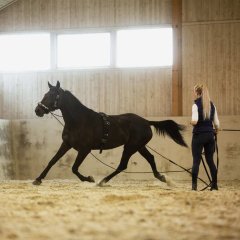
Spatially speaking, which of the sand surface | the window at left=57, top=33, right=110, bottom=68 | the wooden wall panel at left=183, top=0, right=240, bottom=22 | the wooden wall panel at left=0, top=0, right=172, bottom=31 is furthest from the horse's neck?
the wooden wall panel at left=183, top=0, right=240, bottom=22

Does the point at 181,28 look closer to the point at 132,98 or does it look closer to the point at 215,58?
the point at 215,58

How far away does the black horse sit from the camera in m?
8.47

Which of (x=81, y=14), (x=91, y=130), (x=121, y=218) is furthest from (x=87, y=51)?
(x=121, y=218)

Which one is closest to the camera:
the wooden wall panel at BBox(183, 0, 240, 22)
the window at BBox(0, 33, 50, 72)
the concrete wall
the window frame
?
the concrete wall

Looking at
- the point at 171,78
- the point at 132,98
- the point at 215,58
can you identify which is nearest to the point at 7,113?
the point at 132,98

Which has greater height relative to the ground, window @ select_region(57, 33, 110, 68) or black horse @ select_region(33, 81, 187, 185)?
window @ select_region(57, 33, 110, 68)

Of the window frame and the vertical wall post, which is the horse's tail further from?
the window frame

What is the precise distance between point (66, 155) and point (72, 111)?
3996 millimetres

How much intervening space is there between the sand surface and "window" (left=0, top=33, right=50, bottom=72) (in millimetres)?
8381

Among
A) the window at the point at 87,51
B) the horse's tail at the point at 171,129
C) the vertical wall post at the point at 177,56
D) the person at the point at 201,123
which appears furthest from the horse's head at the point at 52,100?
the window at the point at 87,51

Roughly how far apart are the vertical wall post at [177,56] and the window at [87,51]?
1.86 metres

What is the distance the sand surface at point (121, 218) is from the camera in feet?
10.9

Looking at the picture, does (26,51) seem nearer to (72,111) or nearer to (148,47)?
(148,47)

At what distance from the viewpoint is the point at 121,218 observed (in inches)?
160
